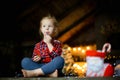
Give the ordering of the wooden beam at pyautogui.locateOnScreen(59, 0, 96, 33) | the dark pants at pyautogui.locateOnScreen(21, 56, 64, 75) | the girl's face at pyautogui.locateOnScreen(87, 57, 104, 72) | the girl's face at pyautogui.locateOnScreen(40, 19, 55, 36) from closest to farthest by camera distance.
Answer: the girl's face at pyautogui.locateOnScreen(87, 57, 104, 72) < the dark pants at pyautogui.locateOnScreen(21, 56, 64, 75) < the girl's face at pyautogui.locateOnScreen(40, 19, 55, 36) < the wooden beam at pyautogui.locateOnScreen(59, 0, 96, 33)

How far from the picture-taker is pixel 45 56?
278 cm

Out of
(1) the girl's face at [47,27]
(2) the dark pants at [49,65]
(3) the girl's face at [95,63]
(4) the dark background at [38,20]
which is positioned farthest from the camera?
(4) the dark background at [38,20]

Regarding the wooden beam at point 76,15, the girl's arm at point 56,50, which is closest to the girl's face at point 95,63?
the girl's arm at point 56,50

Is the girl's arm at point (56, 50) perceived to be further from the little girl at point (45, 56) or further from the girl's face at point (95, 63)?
the girl's face at point (95, 63)

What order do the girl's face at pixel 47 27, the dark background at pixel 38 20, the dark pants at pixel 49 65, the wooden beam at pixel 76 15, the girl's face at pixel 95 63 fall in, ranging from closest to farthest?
the girl's face at pixel 95 63 → the dark pants at pixel 49 65 → the girl's face at pixel 47 27 → the dark background at pixel 38 20 → the wooden beam at pixel 76 15

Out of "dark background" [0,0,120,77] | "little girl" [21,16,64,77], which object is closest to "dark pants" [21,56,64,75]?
"little girl" [21,16,64,77]

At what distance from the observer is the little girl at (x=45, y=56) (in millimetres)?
2410

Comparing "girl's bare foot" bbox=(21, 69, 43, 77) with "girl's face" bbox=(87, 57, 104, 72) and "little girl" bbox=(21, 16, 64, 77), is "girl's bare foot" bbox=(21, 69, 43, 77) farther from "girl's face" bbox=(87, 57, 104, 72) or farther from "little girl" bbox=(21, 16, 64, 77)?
"girl's face" bbox=(87, 57, 104, 72)

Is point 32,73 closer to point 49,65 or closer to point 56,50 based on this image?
point 49,65

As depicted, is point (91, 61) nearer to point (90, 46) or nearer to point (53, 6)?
point (53, 6)

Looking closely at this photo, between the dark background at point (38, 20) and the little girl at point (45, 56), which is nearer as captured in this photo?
the little girl at point (45, 56)

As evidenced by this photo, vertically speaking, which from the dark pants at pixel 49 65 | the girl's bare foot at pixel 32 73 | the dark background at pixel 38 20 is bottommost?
the girl's bare foot at pixel 32 73

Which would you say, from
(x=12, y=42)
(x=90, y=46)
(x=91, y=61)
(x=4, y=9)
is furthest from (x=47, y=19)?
(x=90, y=46)

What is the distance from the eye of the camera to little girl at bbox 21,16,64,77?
2.41m
